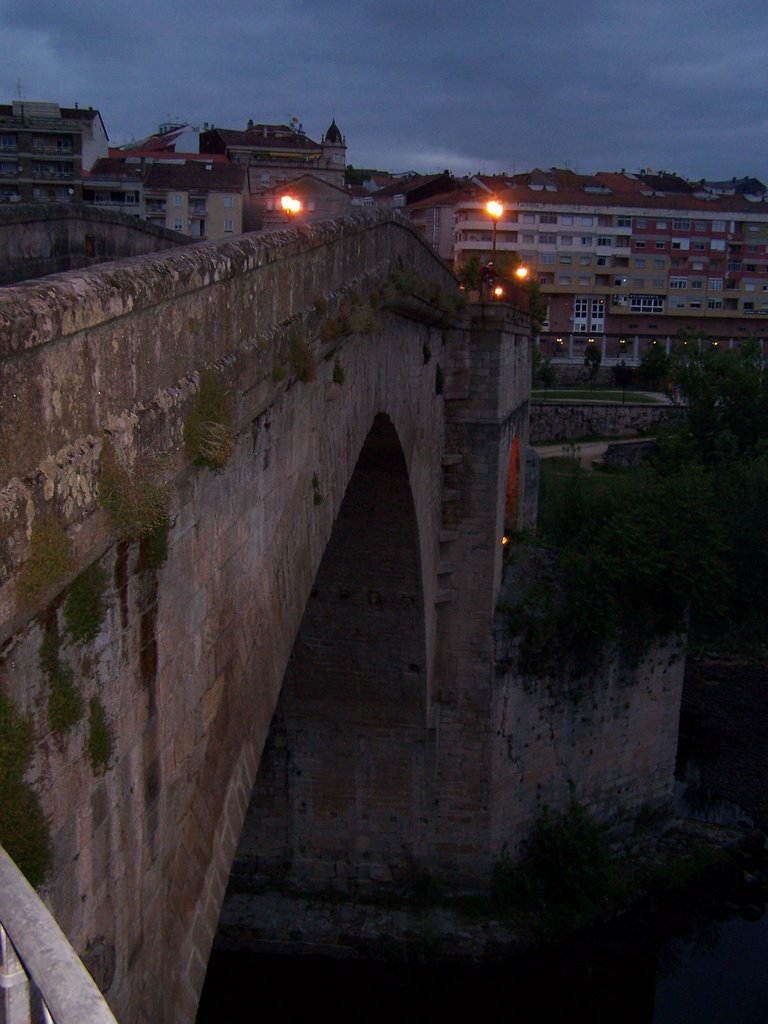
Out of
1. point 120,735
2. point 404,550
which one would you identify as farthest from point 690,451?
point 120,735

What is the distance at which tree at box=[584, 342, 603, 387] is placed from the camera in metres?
53.6

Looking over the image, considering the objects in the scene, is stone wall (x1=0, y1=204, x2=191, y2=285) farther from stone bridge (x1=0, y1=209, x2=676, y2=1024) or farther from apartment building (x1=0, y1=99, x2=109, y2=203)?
apartment building (x1=0, y1=99, x2=109, y2=203)

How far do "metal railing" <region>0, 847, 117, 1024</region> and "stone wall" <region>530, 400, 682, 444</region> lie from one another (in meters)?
41.9

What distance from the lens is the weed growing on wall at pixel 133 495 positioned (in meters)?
3.45

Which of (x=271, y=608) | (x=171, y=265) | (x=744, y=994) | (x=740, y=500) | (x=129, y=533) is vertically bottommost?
(x=744, y=994)

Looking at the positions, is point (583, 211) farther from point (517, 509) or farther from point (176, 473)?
point (176, 473)

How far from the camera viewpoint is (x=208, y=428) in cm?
442

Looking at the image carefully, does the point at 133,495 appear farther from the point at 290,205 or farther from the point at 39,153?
the point at 39,153

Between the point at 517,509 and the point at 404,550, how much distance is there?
8698 millimetres

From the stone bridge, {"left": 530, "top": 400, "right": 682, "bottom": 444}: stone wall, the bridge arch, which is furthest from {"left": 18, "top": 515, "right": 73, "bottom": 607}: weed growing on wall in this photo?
{"left": 530, "top": 400, "right": 682, "bottom": 444}: stone wall

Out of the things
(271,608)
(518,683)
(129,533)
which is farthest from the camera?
(518,683)

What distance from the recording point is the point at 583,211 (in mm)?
55812

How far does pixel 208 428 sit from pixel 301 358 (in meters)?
1.94

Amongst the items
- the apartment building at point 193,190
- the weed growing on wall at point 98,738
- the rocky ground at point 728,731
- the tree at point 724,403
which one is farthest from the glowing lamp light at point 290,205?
the apartment building at point 193,190
